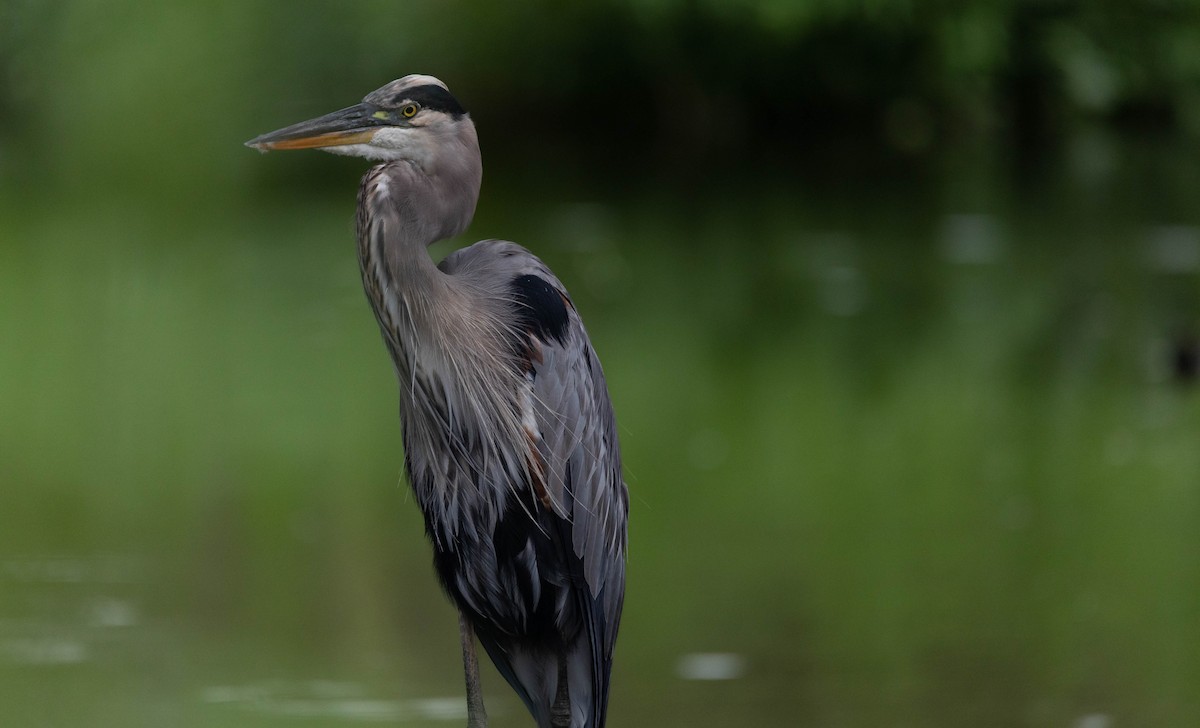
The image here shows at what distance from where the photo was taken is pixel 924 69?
70.2 ft

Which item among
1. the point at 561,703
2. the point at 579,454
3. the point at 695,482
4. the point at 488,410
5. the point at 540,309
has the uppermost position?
the point at 540,309

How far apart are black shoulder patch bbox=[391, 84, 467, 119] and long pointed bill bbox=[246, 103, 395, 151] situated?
0.05 m

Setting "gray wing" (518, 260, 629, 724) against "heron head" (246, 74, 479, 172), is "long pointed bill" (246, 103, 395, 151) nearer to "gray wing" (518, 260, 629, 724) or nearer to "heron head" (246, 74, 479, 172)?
"heron head" (246, 74, 479, 172)

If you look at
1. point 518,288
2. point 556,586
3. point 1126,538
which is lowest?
point 1126,538

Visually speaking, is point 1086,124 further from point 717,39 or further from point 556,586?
point 556,586

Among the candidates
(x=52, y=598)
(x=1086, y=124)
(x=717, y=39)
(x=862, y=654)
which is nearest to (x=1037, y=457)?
(x=862, y=654)

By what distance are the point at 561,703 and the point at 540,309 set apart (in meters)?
0.90

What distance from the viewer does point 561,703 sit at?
409cm

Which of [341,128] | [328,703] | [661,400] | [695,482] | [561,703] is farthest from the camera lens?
[661,400]

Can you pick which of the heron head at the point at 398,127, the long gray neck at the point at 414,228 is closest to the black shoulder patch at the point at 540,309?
the long gray neck at the point at 414,228

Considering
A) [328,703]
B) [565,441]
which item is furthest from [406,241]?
[328,703]

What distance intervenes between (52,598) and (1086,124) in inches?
759

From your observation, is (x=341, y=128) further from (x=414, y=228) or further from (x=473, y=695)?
(x=473, y=695)

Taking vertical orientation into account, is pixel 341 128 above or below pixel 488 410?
above
